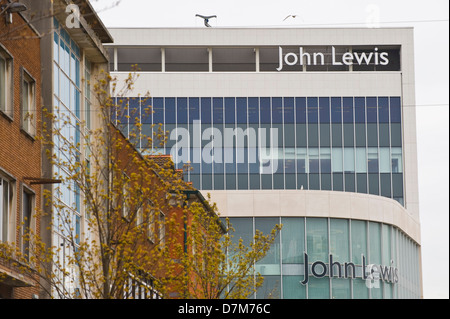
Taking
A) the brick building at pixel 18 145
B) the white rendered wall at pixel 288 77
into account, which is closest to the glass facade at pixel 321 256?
the white rendered wall at pixel 288 77

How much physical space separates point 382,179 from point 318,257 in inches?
1026

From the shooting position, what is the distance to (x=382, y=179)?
92875 millimetres

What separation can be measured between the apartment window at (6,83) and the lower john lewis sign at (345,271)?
40749 millimetres

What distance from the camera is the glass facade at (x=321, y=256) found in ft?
223

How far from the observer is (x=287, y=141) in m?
92.9

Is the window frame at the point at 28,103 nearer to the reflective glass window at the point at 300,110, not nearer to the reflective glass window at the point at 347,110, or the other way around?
the reflective glass window at the point at 300,110


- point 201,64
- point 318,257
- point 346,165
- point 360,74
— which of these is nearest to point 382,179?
Answer: point 346,165

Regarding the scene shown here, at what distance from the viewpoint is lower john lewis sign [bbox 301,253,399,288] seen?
2689 inches

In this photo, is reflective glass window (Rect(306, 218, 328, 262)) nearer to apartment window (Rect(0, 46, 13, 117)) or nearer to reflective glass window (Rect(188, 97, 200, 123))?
reflective glass window (Rect(188, 97, 200, 123))

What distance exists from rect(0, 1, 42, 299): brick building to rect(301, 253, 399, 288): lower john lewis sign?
3888 cm

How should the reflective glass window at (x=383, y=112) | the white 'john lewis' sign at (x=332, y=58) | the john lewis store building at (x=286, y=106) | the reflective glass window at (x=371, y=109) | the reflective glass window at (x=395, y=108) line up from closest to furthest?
the john lewis store building at (x=286, y=106)
the reflective glass window at (x=371, y=109)
the reflective glass window at (x=383, y=112)
the reflective glass window at (x=395, y=108)
the white 'john lewis' sign at (x=332, y=58)

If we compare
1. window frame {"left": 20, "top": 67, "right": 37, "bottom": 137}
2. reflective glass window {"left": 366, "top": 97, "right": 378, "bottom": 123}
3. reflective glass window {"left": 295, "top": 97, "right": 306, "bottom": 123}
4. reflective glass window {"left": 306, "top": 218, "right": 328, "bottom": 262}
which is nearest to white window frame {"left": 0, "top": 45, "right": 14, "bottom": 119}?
window frame {"left": 20, "top": 67, "right": 37, "bottom": 137}
